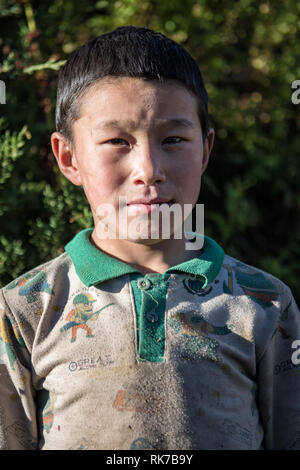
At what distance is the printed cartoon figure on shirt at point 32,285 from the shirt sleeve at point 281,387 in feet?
2.50

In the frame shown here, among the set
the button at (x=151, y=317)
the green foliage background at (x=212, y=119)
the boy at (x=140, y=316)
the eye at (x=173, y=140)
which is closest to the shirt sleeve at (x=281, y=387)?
the boy at (x=140, y=316)

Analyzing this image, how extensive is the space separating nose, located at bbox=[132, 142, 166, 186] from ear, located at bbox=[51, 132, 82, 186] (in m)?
0.31

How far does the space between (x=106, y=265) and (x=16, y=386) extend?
1.56 ft

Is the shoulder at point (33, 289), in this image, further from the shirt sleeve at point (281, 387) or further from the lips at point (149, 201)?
the shirt sleeve at point (281, 387)

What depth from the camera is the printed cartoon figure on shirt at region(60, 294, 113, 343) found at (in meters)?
1.76

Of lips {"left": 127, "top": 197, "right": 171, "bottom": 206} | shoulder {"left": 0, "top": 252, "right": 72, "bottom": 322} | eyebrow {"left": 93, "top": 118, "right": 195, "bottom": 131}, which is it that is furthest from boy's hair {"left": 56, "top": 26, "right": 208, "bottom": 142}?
shoulder {"left": 0, "top": 252, "right": 72, "bottom": 322}

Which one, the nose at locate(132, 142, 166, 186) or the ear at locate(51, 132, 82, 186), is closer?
the nose at locate(132, 142, 166, 186)

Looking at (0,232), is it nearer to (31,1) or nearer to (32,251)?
(32,251)

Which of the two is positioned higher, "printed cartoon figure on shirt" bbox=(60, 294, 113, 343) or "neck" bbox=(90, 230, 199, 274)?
"neck" bbox=(90, 230, 199, 274)

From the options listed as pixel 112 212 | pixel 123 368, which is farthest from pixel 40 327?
pixel 112 212

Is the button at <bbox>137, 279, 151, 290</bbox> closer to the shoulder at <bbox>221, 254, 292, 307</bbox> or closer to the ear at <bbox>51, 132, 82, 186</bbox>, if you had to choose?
the shoulder at <bbox>221, 254, 292, 307</bbox>

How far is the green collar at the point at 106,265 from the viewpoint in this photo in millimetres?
1822

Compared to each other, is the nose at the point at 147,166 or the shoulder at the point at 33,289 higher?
the nose at the point at 147,166
